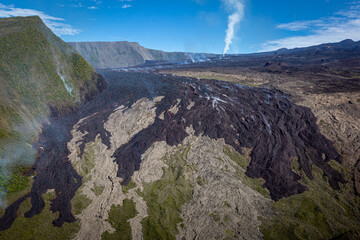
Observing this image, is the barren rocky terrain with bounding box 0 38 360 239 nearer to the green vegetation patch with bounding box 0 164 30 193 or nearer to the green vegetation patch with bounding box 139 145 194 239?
the green vegetation patch with bounding box 139 145 194 239

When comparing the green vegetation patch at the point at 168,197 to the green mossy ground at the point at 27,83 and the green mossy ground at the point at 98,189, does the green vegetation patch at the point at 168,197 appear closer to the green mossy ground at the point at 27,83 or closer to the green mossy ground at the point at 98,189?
the green mossy ground at the point at 98,189

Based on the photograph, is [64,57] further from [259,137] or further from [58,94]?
[259,137]

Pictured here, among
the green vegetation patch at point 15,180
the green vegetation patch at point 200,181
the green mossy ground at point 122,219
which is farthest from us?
the green vegetation patch at point 200,181

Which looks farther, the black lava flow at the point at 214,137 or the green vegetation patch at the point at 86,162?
the green vegetation patch at the point at 86,162

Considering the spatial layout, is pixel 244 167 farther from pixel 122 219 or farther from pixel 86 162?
pixel 86 162

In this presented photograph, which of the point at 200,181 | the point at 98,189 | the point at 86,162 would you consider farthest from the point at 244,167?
the point at 86,162

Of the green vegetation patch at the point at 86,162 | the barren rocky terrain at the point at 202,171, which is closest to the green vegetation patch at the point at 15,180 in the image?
the barren rocky terrain at the point at 202,171

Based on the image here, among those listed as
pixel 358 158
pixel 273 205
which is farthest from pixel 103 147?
pixel 358 158
